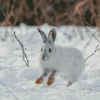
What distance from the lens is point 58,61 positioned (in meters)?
2.93

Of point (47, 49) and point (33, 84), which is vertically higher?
point (47, 49)

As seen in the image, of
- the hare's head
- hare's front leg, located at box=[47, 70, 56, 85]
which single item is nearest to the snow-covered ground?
hare's front leg, located at box=[47, 70, 56, 85]

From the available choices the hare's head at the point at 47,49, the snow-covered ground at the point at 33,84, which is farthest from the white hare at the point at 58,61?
the snow-covered ground at the point at 33,84

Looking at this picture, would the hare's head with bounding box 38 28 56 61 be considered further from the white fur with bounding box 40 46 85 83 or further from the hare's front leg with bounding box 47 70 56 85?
the hare's front leg with bounding box 47 70 56 85

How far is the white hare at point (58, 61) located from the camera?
2836 mm

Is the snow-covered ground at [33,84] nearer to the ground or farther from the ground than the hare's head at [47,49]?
nearer to the ground

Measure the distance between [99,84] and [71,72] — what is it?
515 millimetres


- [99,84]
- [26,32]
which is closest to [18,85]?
[99,84]

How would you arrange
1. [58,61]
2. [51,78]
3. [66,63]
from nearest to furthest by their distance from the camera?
[51,78] < [58,61] < [66,63]

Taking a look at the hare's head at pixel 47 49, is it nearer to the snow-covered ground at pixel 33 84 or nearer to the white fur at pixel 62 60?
the white fur at pixel 62 60

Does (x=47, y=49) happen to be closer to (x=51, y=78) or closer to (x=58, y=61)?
(x=58, y=61)

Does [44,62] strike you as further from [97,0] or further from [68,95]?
[97,0]

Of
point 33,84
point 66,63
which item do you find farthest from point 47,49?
point 33,84

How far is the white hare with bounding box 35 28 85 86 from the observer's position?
2.84 meters
